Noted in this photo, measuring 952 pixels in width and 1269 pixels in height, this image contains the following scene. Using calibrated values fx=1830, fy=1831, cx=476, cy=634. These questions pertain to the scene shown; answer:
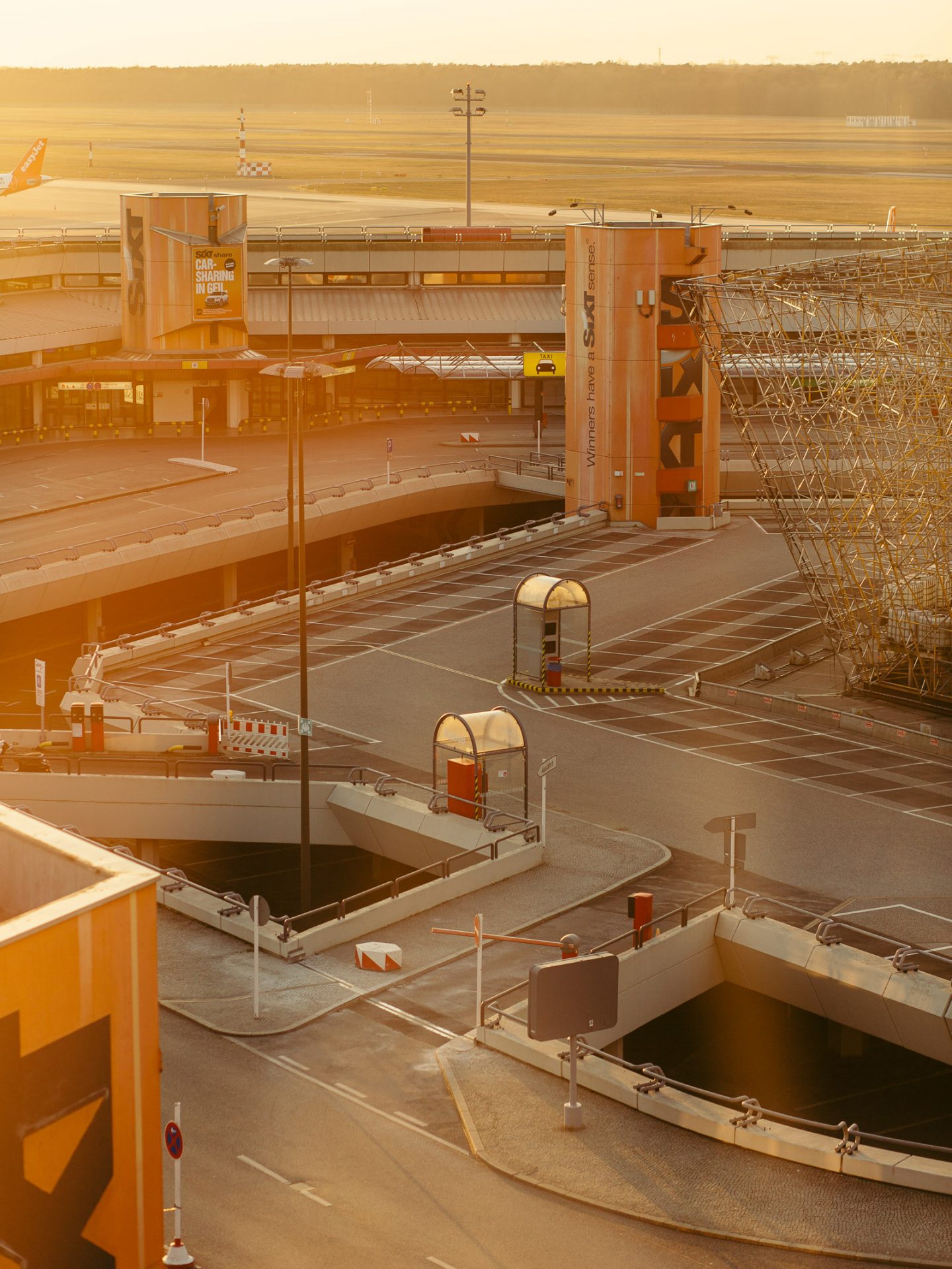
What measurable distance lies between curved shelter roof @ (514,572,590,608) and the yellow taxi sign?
33246mm

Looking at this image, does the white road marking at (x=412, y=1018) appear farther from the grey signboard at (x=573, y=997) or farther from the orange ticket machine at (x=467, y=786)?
the orange ticket machine at (x=467, y=786)

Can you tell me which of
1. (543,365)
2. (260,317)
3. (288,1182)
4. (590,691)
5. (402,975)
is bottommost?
(288,1182)

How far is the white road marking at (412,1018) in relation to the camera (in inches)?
1140

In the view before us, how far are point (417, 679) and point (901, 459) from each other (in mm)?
13853

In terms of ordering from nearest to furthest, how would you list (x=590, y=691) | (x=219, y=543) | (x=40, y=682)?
(x=40, y=682)
(x=590, y=691)
(x=219, y=543)

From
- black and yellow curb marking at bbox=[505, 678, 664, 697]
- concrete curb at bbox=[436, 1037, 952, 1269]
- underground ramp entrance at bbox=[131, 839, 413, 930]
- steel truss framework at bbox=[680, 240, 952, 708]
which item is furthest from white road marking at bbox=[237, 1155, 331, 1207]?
steel truss framework at bbox=[680, 240, 952, 708]

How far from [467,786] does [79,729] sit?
10.0 m

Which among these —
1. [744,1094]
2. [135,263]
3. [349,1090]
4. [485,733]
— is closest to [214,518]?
[135,263]

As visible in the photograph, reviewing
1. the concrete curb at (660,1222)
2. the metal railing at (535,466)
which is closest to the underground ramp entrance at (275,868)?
the concrete curb at (660,1222)

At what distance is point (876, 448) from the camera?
1831 inches

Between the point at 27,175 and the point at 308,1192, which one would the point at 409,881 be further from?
the point at 27,175

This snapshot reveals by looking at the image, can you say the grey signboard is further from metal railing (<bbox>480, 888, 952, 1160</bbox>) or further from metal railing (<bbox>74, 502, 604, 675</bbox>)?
metal railing (<bbox>74, 502, 604, 675</bbox>)

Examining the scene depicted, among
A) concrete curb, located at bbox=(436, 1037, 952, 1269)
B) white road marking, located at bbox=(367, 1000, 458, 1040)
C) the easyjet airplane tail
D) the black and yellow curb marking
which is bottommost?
concrete curb, located at bbox=(436, 1037, 952, 1269)

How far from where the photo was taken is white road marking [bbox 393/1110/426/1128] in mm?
26000
